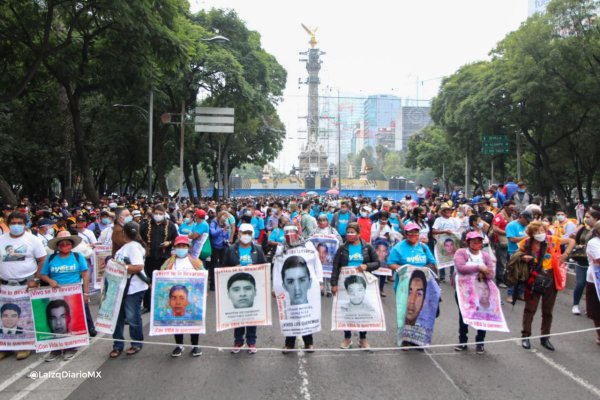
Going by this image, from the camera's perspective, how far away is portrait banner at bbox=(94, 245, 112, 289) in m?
10.5

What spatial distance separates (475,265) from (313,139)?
290 feet

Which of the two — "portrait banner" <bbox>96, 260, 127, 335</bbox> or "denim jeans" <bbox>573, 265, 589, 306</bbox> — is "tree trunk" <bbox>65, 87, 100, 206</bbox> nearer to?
"portrait banner" <bbox>96, 260, 127, 335</bbox>

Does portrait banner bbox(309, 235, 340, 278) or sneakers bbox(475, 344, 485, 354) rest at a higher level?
portrait banner bbox(309, 235, 340, 278)

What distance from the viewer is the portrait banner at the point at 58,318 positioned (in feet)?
23.0

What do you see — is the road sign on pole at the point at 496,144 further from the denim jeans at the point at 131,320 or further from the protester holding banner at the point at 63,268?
the protester holding banner at the point at 63,268

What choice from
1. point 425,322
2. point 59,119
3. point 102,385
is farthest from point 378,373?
point 59,119

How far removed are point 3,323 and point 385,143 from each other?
13943cm

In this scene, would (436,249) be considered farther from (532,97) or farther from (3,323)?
(532,97)

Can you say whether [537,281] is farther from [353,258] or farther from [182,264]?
[182,264]

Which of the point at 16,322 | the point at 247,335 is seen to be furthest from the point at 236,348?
the point at 16,322

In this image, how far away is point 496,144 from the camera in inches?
1240

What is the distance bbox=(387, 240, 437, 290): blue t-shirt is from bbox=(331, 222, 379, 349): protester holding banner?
0.28 meters

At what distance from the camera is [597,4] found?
24.3m

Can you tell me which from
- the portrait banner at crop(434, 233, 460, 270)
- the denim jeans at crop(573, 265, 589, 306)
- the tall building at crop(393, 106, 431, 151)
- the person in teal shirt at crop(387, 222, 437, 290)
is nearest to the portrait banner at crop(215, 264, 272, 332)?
the person in teal shirt at crop(387, 222, 437, 290)
